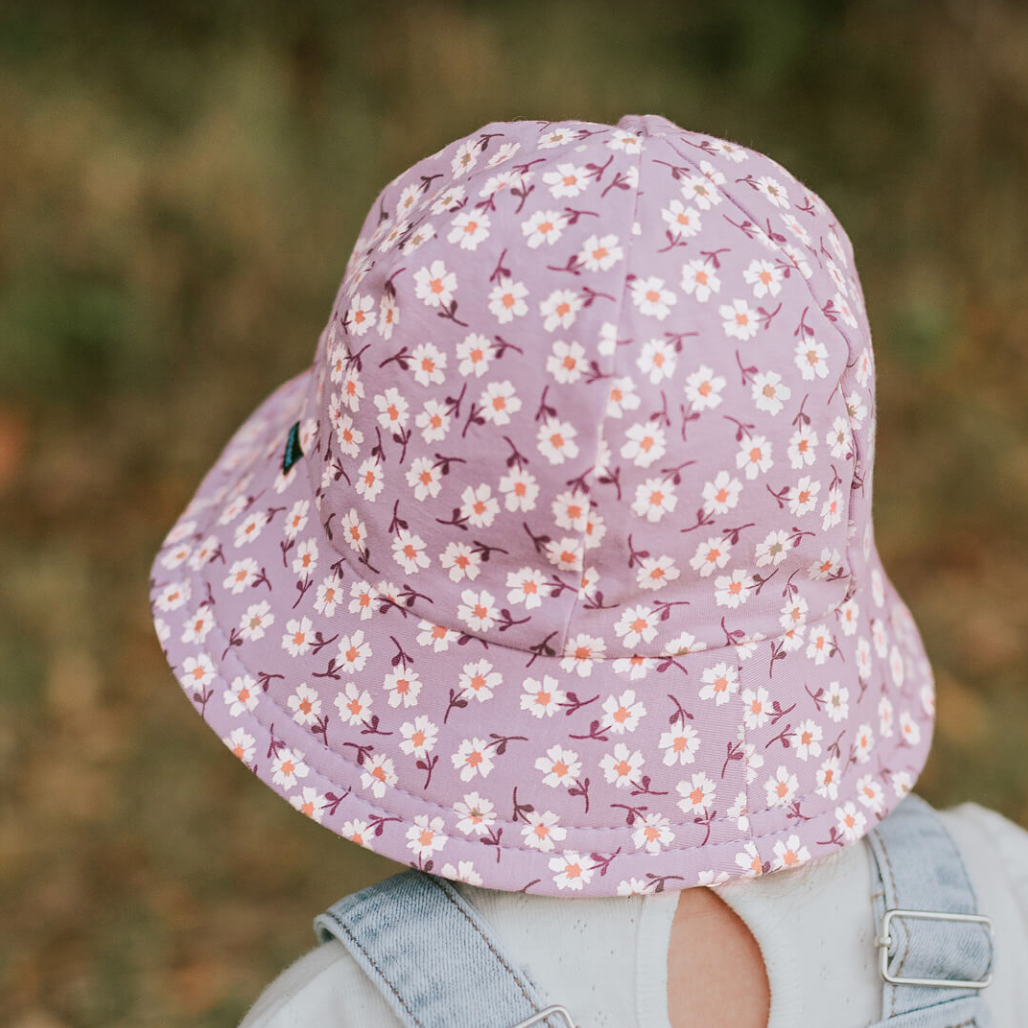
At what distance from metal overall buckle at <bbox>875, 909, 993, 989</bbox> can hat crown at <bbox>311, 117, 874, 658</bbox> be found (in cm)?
22

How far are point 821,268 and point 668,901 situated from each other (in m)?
0.42

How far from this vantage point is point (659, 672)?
0.72 meters

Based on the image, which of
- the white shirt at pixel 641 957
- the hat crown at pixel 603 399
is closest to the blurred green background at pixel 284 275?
the white shirt at pixel 641 957

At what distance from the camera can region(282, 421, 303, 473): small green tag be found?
34.0 inches

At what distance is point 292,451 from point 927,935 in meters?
0.58

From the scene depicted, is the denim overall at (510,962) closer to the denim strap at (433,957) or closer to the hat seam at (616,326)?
the denim strap at (433,957)

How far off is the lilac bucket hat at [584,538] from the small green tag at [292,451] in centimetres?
8

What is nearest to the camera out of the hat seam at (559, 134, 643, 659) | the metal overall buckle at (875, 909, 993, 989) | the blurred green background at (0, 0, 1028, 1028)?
the hat seam at (559, 134, 643, 659)

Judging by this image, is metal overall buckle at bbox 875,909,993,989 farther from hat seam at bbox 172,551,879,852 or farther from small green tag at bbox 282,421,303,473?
small green tag at bbox 282,421,303,473

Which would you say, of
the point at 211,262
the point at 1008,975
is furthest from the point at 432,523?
the point at 211,262

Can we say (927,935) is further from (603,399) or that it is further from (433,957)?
(603,399)

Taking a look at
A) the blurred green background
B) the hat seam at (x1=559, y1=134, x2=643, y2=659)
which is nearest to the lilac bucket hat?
the hat seam at (x1=559, y1=134, x2=643, y2=659)

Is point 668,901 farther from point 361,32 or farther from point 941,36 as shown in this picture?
point 941,36

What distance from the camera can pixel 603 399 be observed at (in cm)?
65
